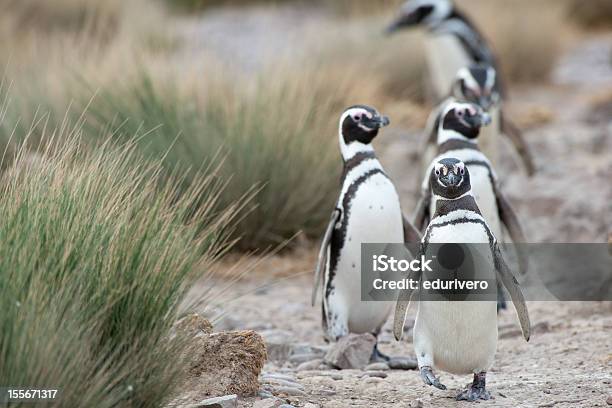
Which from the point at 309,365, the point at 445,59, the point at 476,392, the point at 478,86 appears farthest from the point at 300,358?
the point at 445,59

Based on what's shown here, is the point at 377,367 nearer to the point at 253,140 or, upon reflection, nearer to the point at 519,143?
the point at 253,140

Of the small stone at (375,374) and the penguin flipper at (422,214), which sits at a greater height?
the penguin flipper at (422,214)

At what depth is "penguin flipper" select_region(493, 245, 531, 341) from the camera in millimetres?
4285

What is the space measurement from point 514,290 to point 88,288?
1.60 meters

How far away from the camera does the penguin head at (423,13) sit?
10.4m

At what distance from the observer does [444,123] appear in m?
6.09

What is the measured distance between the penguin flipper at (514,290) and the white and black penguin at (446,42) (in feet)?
18.0

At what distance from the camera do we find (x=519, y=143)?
8.06 m

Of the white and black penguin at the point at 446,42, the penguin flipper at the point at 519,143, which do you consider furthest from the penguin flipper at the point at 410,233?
the white and black penguin at the point at 446,42

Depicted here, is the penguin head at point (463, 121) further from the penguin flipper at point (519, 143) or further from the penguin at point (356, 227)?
the penguin flipper at point (519, 143)

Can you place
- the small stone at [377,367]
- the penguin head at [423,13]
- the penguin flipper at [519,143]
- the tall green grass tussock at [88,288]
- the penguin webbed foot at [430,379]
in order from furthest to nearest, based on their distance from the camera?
the penguin head at [423,13] → the penguin flipper at [519,143] → the small stone at [377,367] → the penguin webbed foot at [430,379] → the tall green grass tussock at [88,288]

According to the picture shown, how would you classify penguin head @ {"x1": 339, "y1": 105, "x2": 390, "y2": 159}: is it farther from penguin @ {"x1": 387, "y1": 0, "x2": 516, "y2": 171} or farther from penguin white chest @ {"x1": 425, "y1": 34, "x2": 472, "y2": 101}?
penguin white chest @ {"x1": 425, "y1": 34, "x2": 472, "y2": 101}

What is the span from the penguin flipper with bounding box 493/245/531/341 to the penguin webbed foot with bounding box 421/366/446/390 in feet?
1.21

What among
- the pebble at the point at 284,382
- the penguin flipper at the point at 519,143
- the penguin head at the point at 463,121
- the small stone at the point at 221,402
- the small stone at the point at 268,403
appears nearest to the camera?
the small stone at the point at 221,402
